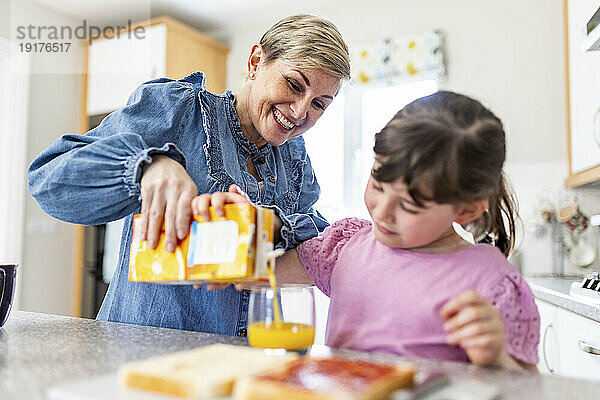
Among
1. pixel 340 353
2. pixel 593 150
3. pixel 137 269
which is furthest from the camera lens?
→ pixel 593 150

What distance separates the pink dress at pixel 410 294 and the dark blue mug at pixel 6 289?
0.53 meters

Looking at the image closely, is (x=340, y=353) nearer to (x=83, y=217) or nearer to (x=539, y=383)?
(x=539, y=383)

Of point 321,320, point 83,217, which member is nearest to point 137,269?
point 83,217

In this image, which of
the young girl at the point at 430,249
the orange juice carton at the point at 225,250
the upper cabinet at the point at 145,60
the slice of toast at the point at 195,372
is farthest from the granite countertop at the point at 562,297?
the upper cabinet at the point at 145,60

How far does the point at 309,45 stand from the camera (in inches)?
46.9

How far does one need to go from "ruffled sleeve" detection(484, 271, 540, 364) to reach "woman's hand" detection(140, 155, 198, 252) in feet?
1.50

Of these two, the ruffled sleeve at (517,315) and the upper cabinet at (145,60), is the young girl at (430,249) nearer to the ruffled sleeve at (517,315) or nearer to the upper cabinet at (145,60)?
the ruffled sleeve at (517,315)

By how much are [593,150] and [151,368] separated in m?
2.40

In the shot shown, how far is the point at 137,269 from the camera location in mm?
914

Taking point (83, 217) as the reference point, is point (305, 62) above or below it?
above

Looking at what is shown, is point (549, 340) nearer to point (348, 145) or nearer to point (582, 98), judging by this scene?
point (582, 98)

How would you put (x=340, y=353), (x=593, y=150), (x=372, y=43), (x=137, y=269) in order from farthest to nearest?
(x=372, y=43), (x=593, y=150), (x=137, y=269), (x=340, y=353)

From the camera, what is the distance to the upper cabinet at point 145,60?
12.5 feet

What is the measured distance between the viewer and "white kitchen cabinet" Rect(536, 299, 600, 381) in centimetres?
180
